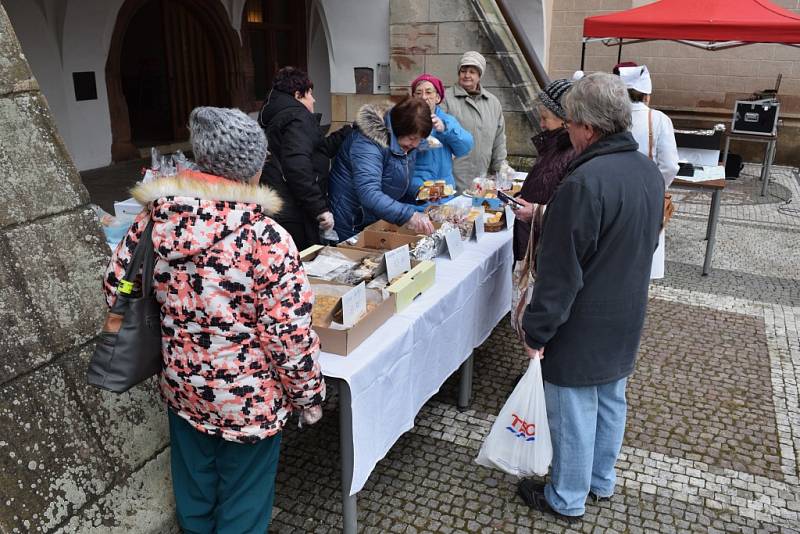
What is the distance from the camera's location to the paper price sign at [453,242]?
10.9 ft

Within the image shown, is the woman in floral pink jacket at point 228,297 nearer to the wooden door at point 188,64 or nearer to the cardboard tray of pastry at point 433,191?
the cardboard tray of pastry at point 433,191

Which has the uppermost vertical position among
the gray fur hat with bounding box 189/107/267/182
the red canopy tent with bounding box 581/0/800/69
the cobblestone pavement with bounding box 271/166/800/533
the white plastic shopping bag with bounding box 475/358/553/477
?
the red canopy tent with bounding box 581/0/800/69

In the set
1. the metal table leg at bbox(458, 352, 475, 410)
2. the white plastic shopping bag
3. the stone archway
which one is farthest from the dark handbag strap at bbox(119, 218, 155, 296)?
the stone archway

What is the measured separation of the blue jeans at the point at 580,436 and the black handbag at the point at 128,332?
1582mm

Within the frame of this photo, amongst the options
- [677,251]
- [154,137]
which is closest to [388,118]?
[677,251]

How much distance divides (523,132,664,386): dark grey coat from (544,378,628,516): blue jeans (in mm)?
123

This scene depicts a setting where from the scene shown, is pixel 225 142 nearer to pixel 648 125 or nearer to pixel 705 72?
pixel 648 125

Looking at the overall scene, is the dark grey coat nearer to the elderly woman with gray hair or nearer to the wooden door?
the elderly woman with gray hair

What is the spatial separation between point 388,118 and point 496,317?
51.5 inches

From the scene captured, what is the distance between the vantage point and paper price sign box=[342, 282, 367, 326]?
7.50ft

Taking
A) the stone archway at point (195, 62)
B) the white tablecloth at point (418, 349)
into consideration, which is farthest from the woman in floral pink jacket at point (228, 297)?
the stone archway at point (195, 62)

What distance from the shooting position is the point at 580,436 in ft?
8.68

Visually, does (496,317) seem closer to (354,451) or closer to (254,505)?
(354,451)

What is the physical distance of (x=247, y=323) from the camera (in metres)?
1.85
